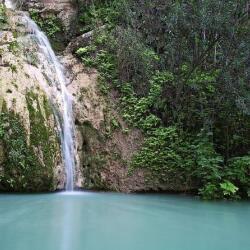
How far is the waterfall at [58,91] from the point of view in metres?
8.72

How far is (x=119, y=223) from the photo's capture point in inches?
232

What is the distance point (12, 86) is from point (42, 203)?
2.61m

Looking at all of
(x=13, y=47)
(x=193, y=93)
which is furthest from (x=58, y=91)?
(x=193, y=93)

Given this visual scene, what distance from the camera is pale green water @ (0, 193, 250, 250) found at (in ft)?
15.9

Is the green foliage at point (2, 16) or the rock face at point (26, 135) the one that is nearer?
the rock face at point (26, 135)

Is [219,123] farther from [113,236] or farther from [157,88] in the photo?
[113,236]

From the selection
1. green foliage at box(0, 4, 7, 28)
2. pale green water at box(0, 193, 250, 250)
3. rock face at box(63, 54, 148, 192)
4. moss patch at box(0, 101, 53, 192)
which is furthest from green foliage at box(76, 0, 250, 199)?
green foliage at box(0, 4, 7, 28)

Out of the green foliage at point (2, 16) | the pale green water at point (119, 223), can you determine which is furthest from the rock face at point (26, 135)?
the green foliage at point (2, 16)

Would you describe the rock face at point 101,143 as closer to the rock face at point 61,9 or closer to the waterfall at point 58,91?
the waterfall at point 58,91

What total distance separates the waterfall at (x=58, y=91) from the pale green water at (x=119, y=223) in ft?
3.03

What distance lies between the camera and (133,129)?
30.9 feet

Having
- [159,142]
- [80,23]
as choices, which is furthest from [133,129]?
[80,23]

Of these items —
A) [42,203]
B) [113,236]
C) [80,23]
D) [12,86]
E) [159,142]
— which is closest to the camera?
[113,236]

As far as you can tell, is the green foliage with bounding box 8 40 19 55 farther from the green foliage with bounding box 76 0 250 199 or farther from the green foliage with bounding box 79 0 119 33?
the green foliage with bounding box 79 0 119 33
